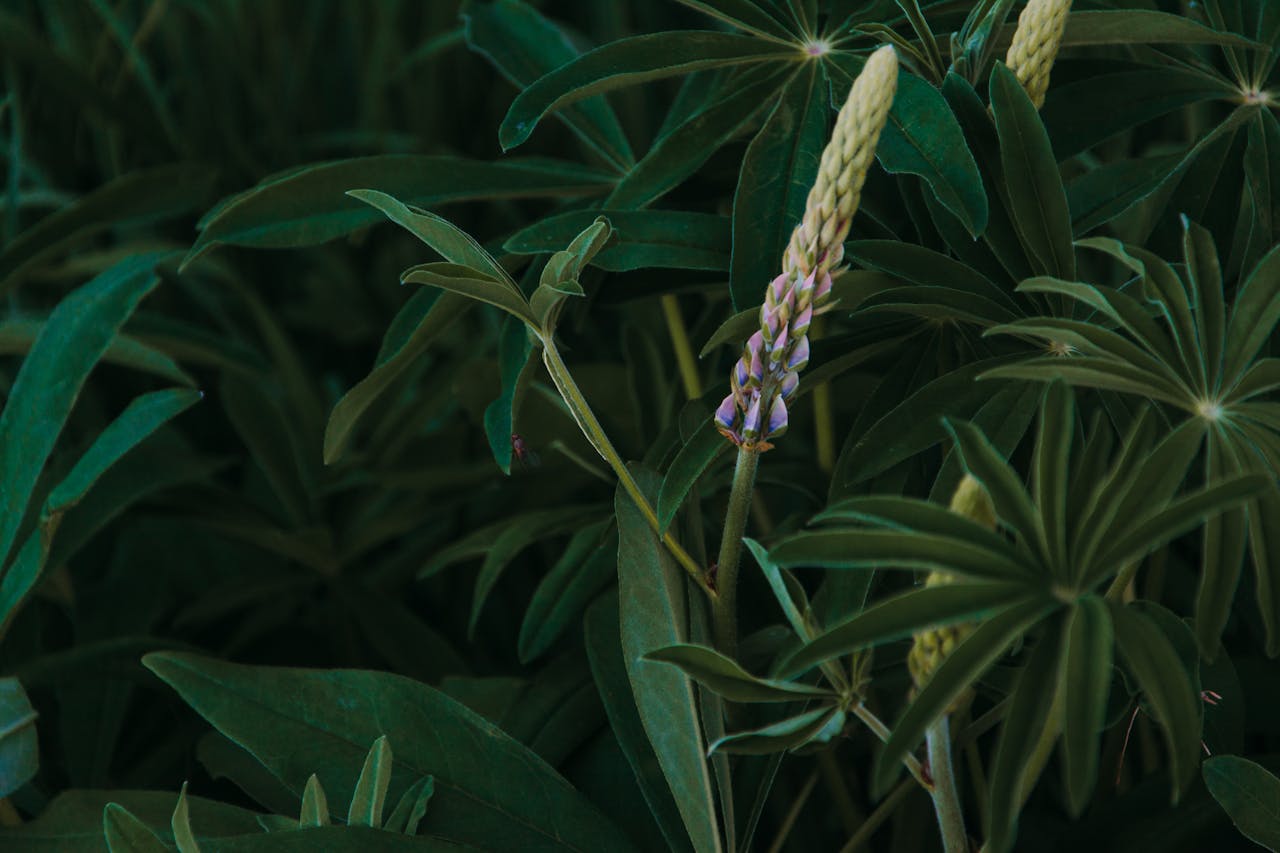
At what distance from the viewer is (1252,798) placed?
0.51 metres

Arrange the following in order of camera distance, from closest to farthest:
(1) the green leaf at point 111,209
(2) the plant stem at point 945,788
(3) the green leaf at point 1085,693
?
(3) the green leaf at point 1085,693 < (2) the plant stem at point 945,788 < (1) the green leaf at point 111,209

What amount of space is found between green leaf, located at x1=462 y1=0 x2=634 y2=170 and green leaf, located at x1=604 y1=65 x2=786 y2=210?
0.49 ft

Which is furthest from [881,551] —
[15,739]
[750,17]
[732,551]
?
[15,739]

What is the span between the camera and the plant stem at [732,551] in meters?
0.50

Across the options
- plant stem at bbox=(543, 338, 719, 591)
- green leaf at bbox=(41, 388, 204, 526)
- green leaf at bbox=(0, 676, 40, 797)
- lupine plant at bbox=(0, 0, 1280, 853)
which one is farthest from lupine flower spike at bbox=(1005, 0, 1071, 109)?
green leaf at bbox=(0, 676, 40, 797)

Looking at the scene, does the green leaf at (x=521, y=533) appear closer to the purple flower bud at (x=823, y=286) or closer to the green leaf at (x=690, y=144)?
the green leaf at (x=690, y=144)

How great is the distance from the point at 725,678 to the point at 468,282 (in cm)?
18

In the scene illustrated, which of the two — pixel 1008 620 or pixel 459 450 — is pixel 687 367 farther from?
pixel 1008 620

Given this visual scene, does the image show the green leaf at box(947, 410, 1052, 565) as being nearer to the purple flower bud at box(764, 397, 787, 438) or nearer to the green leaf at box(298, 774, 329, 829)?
the purple flower bud at box(764, 397, 787, 438)

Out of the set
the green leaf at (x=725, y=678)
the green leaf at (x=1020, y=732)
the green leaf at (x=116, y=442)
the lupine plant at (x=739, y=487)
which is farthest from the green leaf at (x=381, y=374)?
the green leaf at (x=1020, y=732)

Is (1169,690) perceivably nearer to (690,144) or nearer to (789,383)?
(789,383)

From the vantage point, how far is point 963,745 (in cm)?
57

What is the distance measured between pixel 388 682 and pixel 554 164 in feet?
1.10

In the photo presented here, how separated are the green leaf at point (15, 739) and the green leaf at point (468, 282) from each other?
1.00 ft
